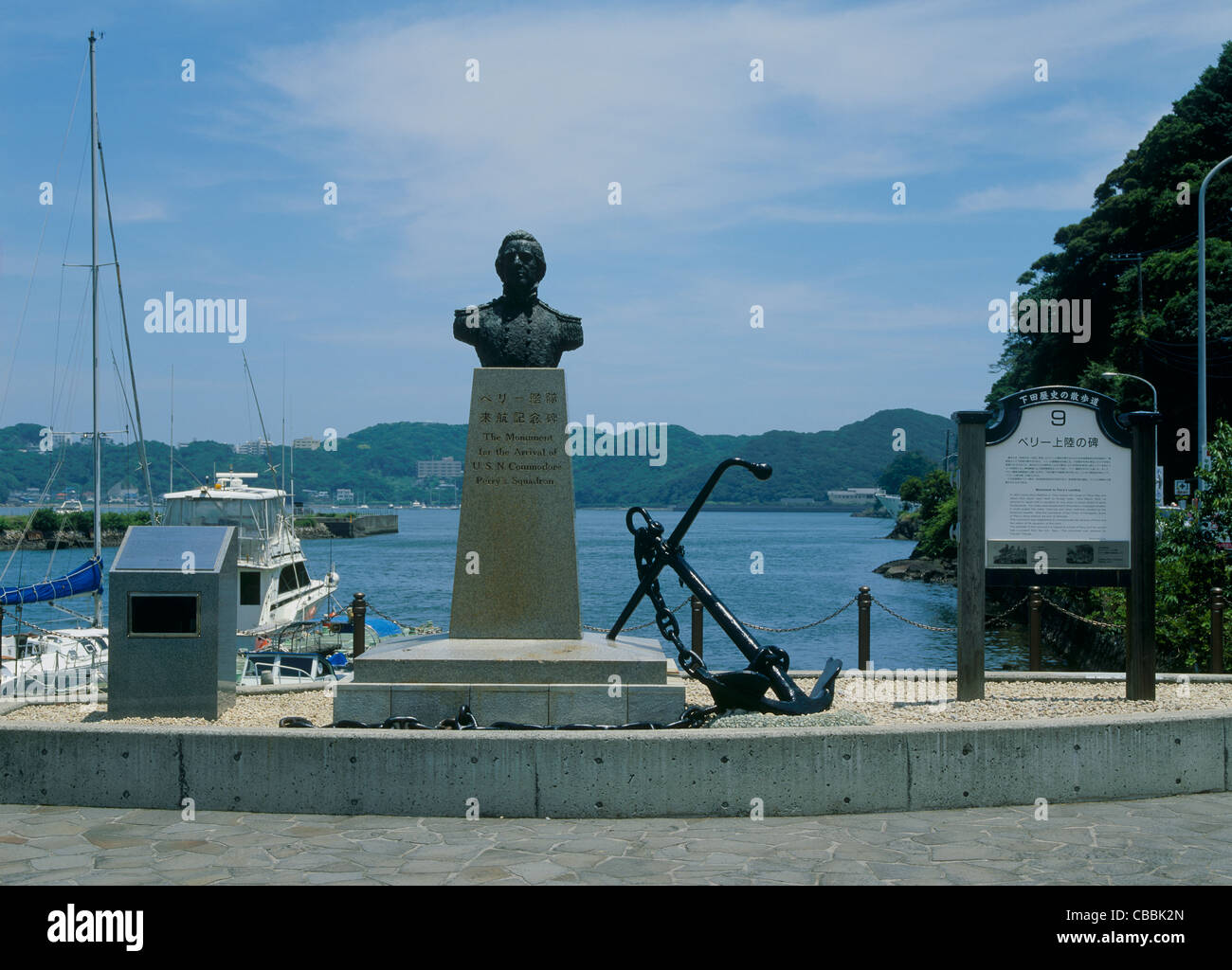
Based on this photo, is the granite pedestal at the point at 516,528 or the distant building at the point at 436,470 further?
the distant building at the point at 436,470

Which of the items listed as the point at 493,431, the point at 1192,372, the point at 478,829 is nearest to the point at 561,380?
the point at 493,431

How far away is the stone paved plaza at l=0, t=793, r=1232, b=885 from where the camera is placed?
18.1 feet

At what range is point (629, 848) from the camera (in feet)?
19.8

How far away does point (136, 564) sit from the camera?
28.2ft

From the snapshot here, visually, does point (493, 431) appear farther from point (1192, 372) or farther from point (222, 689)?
point (1192, 372)

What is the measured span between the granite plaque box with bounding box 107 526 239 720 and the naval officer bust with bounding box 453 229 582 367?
286 cm

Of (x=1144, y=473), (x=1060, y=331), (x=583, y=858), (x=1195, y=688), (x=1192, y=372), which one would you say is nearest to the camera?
(x=583, y=858)

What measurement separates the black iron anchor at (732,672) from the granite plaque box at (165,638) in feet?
9.85

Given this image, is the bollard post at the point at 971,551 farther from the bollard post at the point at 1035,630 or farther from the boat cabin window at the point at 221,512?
the boat cabin window at the point at 221,512

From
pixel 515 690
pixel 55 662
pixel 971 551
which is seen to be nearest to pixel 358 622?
pixel 515 690

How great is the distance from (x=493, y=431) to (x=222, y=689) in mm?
2834

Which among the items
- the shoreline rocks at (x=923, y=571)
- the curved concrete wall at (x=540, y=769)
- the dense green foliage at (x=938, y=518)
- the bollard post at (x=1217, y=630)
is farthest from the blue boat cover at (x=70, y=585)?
the shoreline rocks at (x=923, y=571)

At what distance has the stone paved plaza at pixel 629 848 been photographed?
553cm
